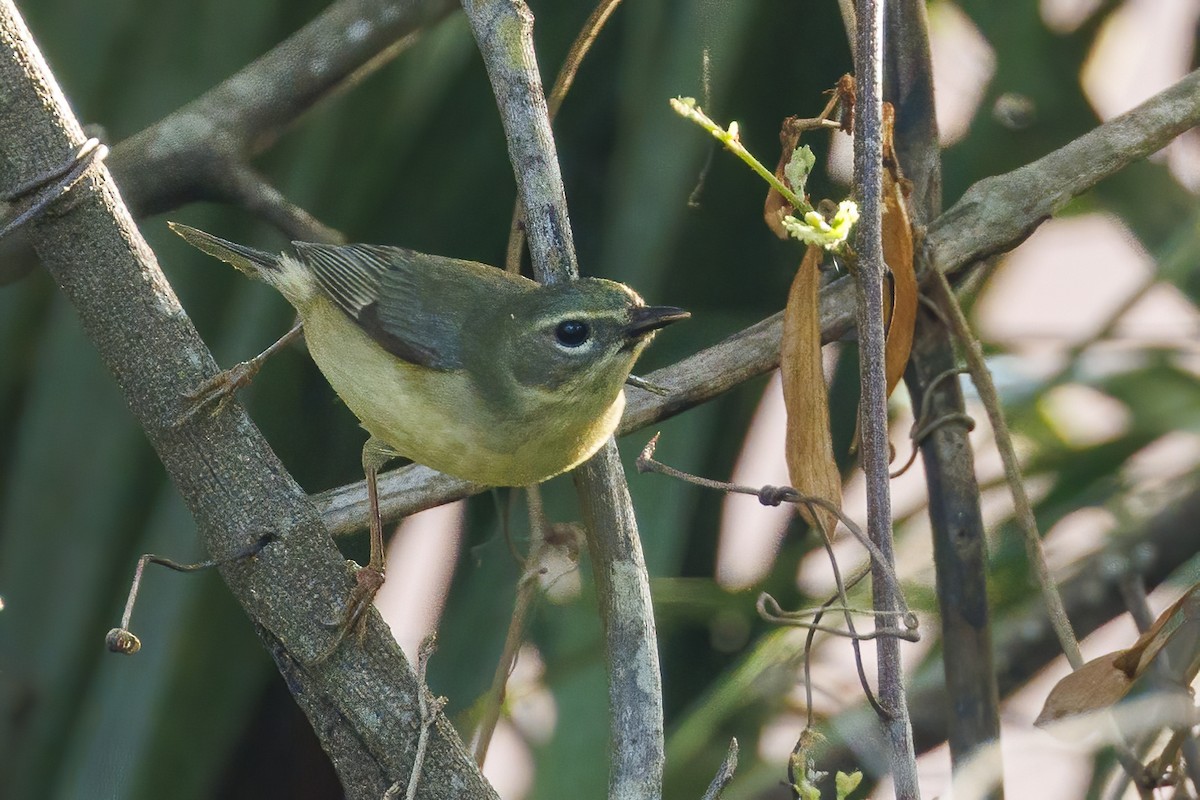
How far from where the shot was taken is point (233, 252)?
114 inches

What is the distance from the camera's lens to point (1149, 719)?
1875mm

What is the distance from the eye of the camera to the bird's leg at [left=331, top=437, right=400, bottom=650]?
197cm

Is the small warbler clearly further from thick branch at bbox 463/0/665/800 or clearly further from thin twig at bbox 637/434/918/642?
thin twig at bbox 637/434/918/642

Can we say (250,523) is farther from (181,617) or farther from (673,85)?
(673,85)

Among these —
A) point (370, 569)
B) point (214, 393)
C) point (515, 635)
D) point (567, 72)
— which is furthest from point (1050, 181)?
point (214, 393)

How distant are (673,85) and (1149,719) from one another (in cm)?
184

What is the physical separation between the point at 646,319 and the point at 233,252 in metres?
1.08

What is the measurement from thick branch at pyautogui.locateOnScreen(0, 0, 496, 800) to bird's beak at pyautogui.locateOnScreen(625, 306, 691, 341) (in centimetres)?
74

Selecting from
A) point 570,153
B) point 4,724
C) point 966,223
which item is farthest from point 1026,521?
point 4,724

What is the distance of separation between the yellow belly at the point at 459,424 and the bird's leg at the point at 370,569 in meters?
0.14

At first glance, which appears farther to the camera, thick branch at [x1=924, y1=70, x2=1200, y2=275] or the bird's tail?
the bird's tail

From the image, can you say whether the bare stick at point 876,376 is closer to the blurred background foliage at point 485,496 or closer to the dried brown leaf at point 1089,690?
the dried brown leaf at point 1089,690

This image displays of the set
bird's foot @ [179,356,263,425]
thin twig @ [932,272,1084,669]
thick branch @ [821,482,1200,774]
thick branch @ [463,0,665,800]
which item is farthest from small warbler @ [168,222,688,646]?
thick branch @ [821,482,1200,774]

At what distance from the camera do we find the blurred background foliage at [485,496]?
296 cm
